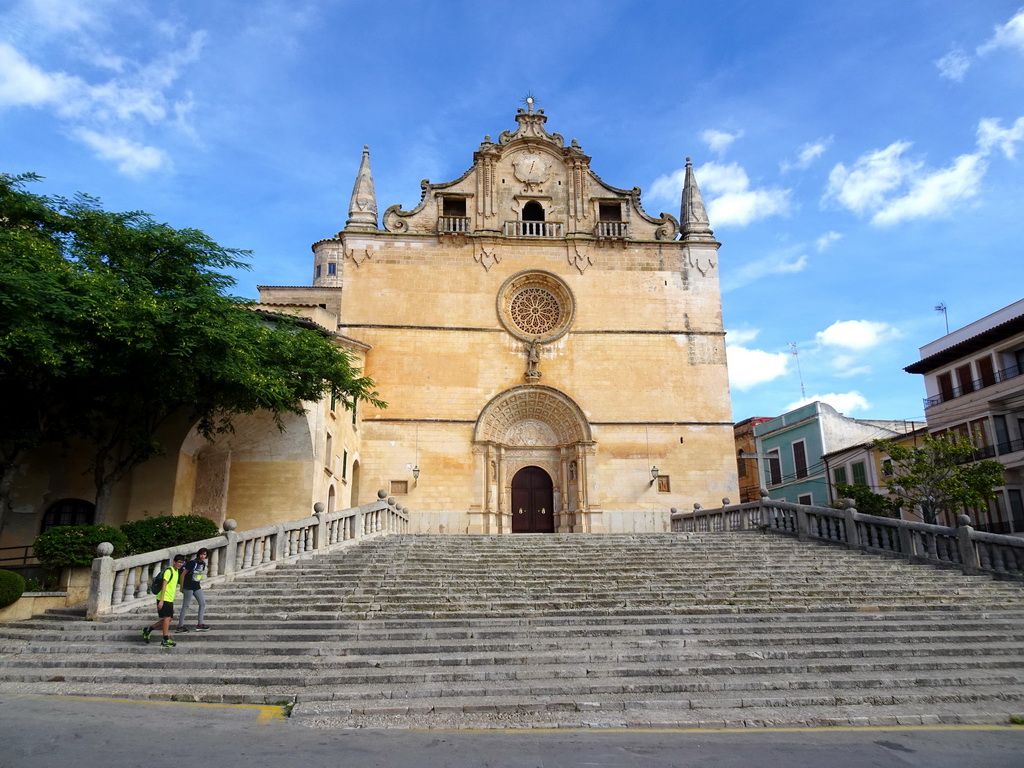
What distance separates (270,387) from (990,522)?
2376 cm

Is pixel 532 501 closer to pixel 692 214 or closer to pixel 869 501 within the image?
pixel 869 501

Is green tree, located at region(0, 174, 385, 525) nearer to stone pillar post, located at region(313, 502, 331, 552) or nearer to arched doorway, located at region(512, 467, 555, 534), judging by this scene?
stone pillar post, located at region(313, 502, 331, 552)

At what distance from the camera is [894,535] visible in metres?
14.4

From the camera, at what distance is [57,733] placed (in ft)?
20.3

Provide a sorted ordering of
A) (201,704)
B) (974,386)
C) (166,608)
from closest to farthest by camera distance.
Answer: (201,704) → (166,608) → (974,386)

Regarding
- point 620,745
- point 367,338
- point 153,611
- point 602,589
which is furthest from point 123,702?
point 367,338

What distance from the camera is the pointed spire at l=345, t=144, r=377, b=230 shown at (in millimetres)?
25297

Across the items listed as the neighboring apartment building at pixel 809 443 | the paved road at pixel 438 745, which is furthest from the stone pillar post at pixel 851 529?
the neighboring apartment building at pixel 809 443

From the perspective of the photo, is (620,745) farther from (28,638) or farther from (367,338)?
(367,338)

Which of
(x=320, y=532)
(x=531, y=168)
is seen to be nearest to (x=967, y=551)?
(x=320, y=532)

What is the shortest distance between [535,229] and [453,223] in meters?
2.90

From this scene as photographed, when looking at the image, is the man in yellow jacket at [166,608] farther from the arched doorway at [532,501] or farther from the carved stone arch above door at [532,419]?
the arched doorway at [532,501]

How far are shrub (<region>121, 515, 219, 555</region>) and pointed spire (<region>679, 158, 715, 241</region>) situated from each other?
1893cm

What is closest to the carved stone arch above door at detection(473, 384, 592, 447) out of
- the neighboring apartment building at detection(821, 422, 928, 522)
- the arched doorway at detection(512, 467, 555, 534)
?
the arched doorway at detection(512, 467, 555, 534)
